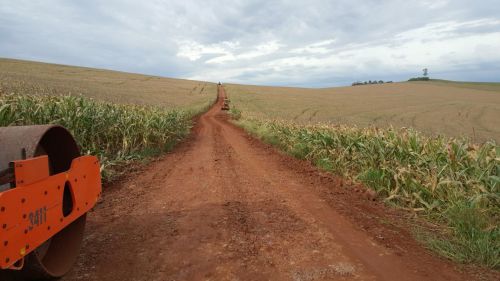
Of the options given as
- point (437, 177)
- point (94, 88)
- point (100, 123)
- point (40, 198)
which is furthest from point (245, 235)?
point (94, 88)

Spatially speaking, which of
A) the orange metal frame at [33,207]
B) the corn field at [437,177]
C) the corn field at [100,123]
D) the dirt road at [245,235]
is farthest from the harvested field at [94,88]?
the orange metal frame at [33,207]

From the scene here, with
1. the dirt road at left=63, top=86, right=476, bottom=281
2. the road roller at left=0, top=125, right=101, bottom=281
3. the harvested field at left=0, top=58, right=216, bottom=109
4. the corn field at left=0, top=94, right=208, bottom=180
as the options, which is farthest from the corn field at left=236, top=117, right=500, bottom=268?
the harvested field at left=0, top=58, right=216, bottom=109

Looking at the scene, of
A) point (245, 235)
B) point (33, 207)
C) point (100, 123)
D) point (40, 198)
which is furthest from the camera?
point (100, 123)

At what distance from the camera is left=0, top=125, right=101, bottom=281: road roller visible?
2.44 m

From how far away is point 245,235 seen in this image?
4445 mm

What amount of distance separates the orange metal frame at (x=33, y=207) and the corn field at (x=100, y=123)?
120 inches

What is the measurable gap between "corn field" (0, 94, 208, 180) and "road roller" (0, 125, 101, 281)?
2.70 m

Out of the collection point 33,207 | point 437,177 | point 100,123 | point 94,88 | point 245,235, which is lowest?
point 245,235

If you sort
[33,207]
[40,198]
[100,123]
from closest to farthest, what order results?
[33,207]
[40,198]
[100,123]

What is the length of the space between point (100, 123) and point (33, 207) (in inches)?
280

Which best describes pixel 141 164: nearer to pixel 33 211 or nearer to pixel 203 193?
pixel 203 193

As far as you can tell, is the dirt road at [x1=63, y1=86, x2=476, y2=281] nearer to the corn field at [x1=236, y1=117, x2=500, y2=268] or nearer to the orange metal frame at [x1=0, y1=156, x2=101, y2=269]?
the corn field at [x1=236, y1=117, x2=500, y2=268]

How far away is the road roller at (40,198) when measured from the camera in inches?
96.0

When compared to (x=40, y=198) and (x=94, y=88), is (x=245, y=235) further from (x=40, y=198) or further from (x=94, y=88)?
(x=94, y=88)
